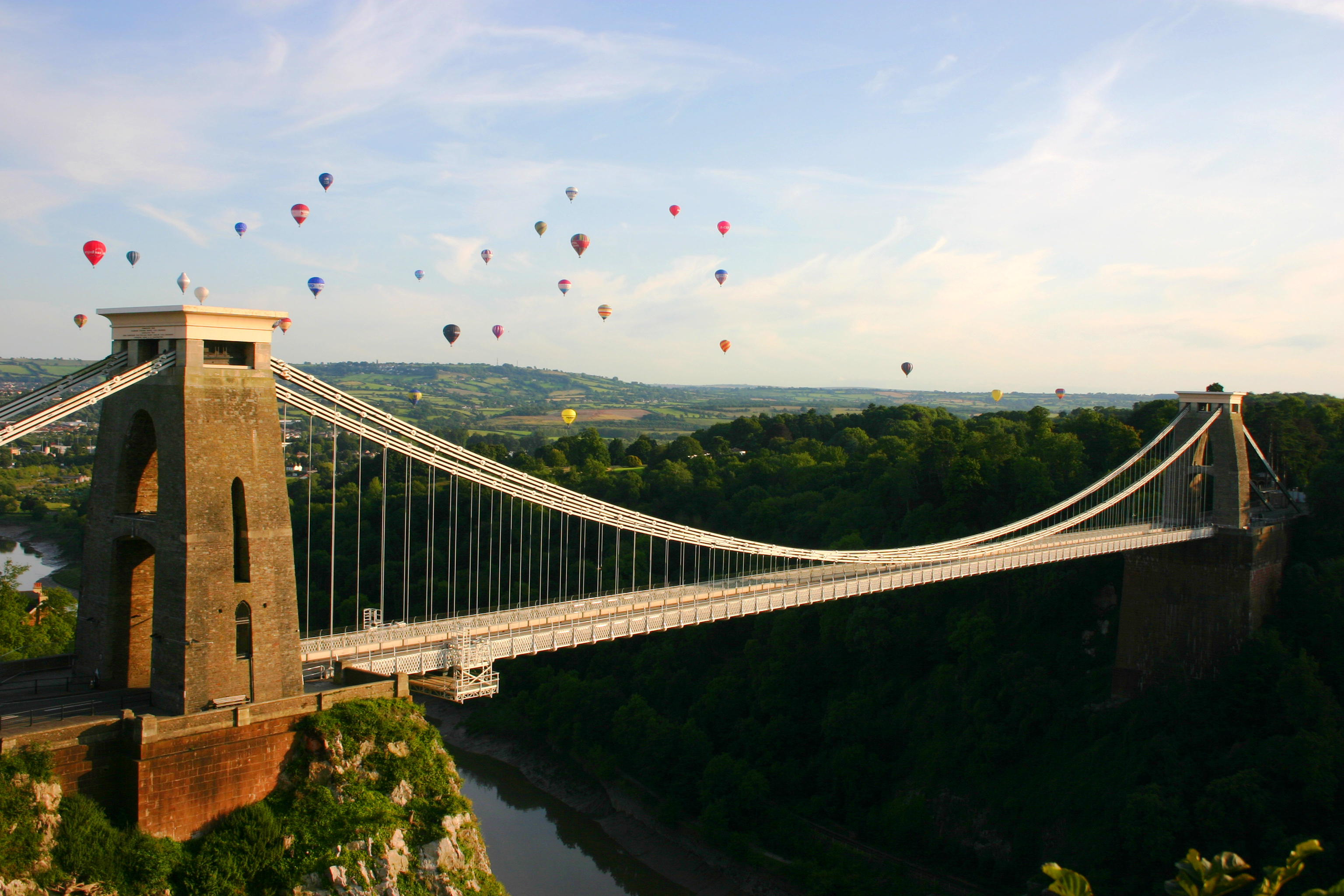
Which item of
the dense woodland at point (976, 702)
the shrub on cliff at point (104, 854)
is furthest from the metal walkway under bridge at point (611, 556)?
the shrub on cliff at point (104, 854)

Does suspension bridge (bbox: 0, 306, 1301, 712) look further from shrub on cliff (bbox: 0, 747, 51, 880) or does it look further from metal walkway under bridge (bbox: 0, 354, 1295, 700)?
shrub on cliff (bbox: 0, 747, 51, 880)

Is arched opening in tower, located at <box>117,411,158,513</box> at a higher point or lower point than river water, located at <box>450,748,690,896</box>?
higher

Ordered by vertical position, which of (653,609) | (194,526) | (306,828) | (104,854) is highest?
(194,526)

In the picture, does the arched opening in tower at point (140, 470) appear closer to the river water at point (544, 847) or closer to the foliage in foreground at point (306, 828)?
the foliage in foreground at point (306, 828)

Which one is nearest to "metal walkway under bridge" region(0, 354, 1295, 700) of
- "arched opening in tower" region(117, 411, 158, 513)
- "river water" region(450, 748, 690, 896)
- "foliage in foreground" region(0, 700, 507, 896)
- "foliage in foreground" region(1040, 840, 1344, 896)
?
"arched opening in tower" region(117, 411, 158, 513)

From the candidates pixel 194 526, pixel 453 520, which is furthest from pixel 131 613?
pixel 453 520

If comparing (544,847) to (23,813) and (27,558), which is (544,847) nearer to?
(23,813)
